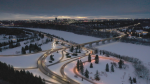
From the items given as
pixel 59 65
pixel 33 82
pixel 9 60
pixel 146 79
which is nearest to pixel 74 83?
pixel 33 82

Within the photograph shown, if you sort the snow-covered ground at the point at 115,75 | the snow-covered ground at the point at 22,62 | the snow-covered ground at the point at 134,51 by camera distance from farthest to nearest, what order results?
1. the snow-covered ground at the point at 134,51
2. the snow-covered ground at the point at 22,62
3. the snow-covered ground at the point at 115,75

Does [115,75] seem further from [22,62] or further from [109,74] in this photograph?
[22,62]

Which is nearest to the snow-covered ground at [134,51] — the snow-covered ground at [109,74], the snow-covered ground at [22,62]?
the snow-covered ground at [109,74]

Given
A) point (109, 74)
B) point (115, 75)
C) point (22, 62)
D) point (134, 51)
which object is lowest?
point (115, 75)

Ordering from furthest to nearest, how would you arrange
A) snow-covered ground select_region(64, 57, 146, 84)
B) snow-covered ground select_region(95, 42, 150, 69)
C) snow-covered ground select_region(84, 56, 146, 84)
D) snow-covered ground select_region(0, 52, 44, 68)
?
snow-covered ground select_region(95, 42, 150, 69) < snow-covered ground select_region(0, 52, 44, 68) < snow-covered ground select_region(84, 56, 146, 84) < snow-covered ground select_region(64, 57, 146, 84)

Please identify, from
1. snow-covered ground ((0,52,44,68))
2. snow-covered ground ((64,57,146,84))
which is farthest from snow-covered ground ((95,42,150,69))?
snow-covered ground ((0,52,44,68))

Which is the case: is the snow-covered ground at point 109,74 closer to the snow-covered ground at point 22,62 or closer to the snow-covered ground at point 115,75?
the snow-covered ground at point 115,75

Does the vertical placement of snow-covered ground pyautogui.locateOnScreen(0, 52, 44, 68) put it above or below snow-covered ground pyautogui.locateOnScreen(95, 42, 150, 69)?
above

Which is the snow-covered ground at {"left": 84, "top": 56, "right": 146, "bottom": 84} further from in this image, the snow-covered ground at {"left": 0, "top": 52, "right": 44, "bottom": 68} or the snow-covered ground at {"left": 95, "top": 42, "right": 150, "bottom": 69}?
the snow-covered ground at {"left": 95, "top": 42, "right": 150, "bottom": 69}

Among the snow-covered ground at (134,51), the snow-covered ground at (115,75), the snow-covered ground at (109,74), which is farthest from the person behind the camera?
the snow-covered ground at (134,51)

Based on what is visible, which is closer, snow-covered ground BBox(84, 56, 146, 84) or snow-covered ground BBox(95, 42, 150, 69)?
snow-covered ground BBox(84, 56, 146, 84)

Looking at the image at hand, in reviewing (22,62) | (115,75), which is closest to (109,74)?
(115,75)
